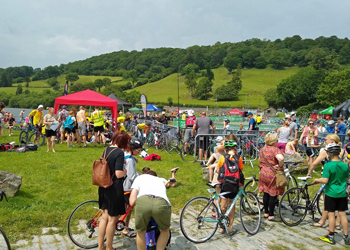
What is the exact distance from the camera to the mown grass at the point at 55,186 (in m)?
5.02

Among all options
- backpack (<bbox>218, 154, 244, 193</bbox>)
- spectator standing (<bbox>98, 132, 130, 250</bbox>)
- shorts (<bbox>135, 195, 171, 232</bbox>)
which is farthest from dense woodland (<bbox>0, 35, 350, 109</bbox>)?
shorts (<bbox>135, 195, 171, 232</bbox>)

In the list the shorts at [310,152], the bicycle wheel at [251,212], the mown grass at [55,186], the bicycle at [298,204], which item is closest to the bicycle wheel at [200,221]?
the bicycle wheel at [251,212]

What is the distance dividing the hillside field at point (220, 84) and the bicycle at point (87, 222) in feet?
330

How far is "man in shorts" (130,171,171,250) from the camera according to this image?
345cm

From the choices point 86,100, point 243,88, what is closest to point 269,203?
point 86,100

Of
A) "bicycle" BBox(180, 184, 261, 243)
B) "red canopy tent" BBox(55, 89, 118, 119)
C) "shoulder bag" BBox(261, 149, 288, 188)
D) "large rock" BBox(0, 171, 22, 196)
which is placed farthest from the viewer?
"red canopy tent" BBox(55, 89, 118, 119)

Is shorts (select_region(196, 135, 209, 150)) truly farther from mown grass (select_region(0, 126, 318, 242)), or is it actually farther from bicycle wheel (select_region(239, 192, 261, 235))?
bicycle wheel (select_region(239, 192, 261, 235))

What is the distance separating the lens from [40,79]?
13562cm

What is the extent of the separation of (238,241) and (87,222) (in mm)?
2435

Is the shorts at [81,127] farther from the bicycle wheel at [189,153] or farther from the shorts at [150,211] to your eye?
the shorts at [150,211]

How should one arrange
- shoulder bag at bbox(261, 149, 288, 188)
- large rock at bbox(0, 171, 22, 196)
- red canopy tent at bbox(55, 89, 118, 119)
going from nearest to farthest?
1. shoulder bag at bbox(261, 149, 288, 188)
2. large rock at bbox(0, 171, 22, 196)
3. red canopy tent at bbox(55, 89, 118, 119)

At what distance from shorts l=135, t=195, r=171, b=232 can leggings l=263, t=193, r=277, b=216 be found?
2.83 metres

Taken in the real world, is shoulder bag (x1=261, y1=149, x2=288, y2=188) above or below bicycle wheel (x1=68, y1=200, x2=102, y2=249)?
above

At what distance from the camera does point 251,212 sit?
5.43 meters
